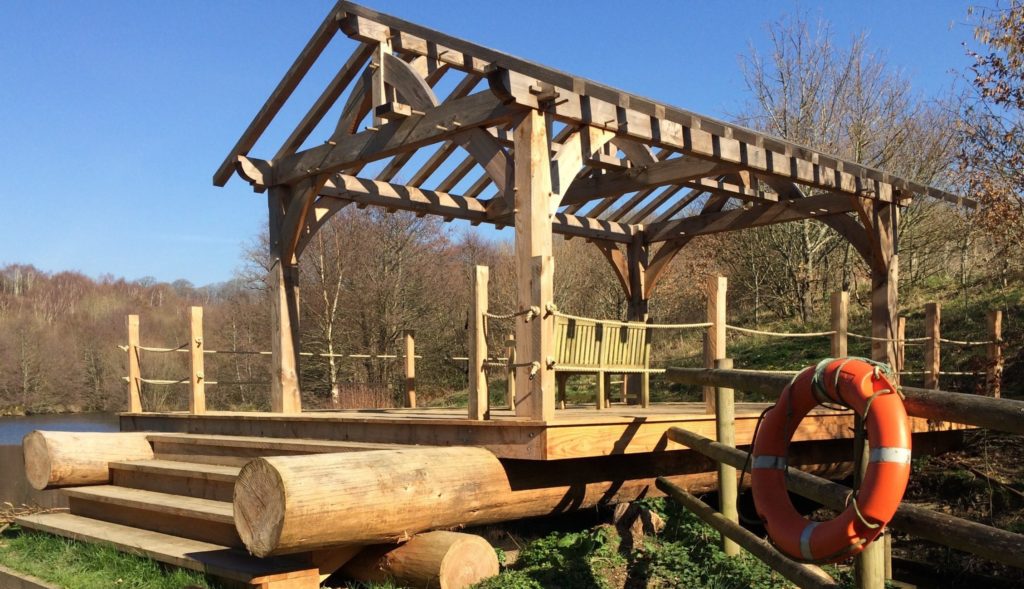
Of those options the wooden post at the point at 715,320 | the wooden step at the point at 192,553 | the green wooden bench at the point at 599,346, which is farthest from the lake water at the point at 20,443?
the wooden post at the point at 715,320

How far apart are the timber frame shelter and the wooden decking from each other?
0.70 ft

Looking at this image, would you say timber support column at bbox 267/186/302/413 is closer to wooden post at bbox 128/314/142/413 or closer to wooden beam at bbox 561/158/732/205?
wooden post at bbox 128/314/142/413

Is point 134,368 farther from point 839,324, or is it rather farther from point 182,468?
point 839,324

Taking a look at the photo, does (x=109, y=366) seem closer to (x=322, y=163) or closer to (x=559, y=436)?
(x=322, y=163)

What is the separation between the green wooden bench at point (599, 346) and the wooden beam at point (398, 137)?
1.57 meters

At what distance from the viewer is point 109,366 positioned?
33188mm

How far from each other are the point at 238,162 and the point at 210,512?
406 cm

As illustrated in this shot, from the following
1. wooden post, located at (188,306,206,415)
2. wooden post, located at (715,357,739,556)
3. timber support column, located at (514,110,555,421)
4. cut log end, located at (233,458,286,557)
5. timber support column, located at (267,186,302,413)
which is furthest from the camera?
timber support column, located at (267,186,302,413)

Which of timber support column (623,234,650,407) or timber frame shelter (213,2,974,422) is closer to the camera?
timber frame shelter (213,2,974,422)

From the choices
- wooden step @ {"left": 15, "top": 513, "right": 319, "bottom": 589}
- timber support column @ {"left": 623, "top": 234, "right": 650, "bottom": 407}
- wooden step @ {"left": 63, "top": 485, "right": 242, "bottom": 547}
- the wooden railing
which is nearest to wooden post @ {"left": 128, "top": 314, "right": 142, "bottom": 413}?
the wooden railing

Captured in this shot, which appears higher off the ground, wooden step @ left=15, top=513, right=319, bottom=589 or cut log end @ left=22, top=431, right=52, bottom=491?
cut log end @ left=22, top=431, right=52, bottom=491

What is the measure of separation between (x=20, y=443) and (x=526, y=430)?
67.4 ft

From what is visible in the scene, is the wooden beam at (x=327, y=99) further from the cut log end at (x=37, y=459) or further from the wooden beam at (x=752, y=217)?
the wooden beam at (x=752, y=217)

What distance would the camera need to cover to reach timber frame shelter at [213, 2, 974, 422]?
19.4 feet
